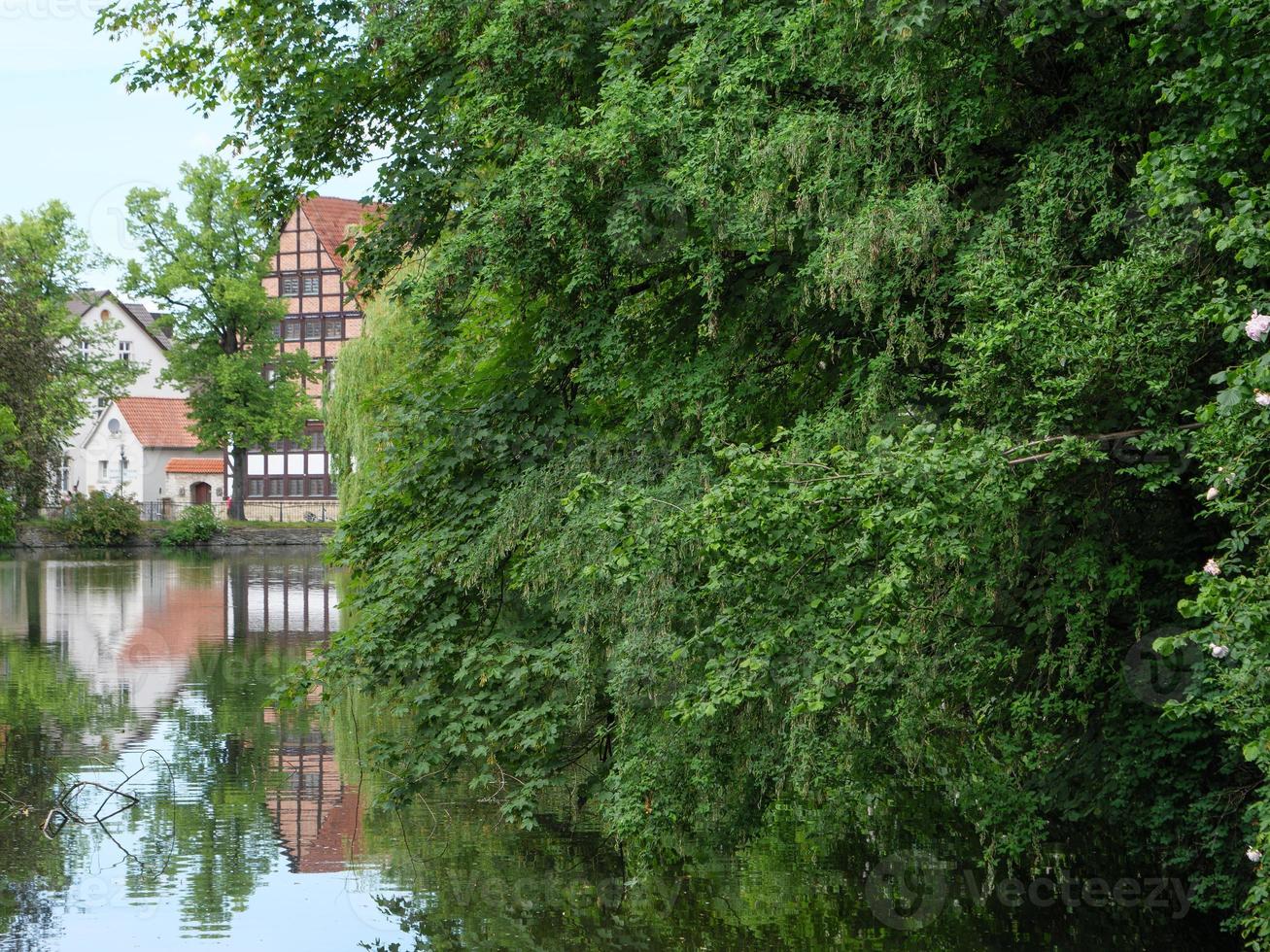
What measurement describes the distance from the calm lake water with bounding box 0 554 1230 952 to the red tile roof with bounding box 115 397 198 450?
56510mm

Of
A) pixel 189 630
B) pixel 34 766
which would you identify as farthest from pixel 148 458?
pixel 34 766

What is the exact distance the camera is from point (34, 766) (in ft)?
46.7

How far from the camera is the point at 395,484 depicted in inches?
460

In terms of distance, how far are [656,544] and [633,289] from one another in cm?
290

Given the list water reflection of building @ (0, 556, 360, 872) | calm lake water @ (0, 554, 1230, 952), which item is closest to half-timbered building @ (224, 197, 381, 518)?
water reflection of building @ (0, 556, 360, 872)

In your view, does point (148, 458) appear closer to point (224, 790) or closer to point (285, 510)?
point (285, 510)

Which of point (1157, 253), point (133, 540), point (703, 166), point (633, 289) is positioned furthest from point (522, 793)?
point (133, 540)

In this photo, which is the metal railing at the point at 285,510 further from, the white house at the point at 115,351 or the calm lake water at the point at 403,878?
the calm lake water at the point at 403,878

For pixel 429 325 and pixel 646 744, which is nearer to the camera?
pixel 646 744

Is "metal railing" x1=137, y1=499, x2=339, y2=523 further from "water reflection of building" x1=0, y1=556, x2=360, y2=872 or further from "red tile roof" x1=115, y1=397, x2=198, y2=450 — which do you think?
"water reflection of building" x1=0, y1=556, x2=360, y2=872

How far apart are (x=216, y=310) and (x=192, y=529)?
26.9 ft

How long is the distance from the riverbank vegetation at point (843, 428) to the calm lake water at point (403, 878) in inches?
20.9

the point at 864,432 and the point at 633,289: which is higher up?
the point at 633,289

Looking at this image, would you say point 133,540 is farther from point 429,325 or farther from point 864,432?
point 864,432
